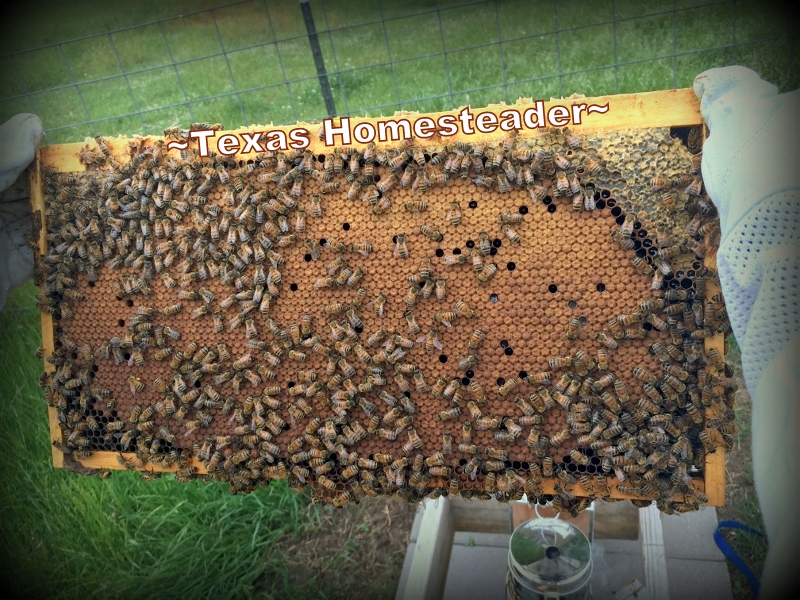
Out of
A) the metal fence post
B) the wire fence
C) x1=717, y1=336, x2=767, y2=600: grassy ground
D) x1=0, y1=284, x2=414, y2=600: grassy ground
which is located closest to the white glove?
x1=717, y1=336, x2=767, y2=600: grassy ground

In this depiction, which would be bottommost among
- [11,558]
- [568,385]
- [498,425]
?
[11,558]

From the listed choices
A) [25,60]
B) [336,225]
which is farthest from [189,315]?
[25,60]

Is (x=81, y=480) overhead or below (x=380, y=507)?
overhead

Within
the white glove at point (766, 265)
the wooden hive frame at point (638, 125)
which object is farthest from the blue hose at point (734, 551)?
the white glove at point (766, 265)

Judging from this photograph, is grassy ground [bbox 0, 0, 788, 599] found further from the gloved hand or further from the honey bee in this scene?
the honey bee

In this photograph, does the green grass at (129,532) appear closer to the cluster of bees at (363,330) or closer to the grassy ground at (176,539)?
the grassy ground at (176,539)

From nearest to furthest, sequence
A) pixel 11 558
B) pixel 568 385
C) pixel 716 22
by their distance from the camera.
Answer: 1. pixel 568 385
2. pixel 11 558
3. pixel 716 22

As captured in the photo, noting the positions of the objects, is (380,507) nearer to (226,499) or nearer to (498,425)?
(226,499)
